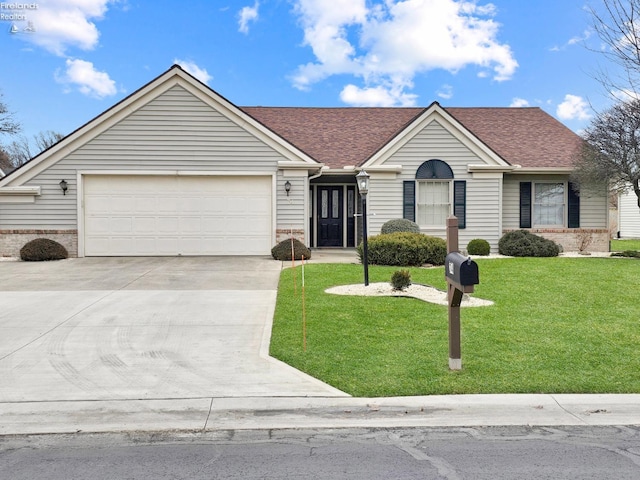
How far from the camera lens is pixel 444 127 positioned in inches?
736

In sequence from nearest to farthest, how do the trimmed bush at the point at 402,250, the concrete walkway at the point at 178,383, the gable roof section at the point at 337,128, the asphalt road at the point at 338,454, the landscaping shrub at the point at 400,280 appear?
1. the asphalt road at the point at 338,454
2. the concrete walkway at the point at 178,383
3. the landscaping shrub at the point at 400,280
4. the trimmed bush at the point at 402,250
5. the gable roof section at the point at 337,128

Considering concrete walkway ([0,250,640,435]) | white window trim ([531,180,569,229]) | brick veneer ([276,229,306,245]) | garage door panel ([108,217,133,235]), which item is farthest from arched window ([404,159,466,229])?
concrete walkway ([0,250,640,435])

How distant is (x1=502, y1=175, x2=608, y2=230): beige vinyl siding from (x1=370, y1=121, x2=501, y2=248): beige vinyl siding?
3.92ft

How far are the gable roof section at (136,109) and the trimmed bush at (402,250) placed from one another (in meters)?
4.10

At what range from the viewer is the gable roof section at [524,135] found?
783 inches

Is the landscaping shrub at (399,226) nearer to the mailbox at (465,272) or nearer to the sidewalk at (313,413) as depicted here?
the mailbox at (465,272)

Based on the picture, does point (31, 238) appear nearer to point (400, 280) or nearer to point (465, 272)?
point (400, 280)

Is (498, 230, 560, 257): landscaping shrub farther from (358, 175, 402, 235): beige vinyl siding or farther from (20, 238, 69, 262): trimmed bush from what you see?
(20, 238, 69, 262): trimmed bush

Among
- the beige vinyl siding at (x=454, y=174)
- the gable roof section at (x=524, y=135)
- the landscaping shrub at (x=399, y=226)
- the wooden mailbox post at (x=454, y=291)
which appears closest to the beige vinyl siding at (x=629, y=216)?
the gable roof section at (x=524, y=135)

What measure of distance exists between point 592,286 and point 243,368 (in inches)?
322

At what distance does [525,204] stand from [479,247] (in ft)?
11.4

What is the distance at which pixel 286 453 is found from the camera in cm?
416

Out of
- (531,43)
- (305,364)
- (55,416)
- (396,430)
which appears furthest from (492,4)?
(55,416)

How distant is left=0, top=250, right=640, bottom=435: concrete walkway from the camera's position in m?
4.88
